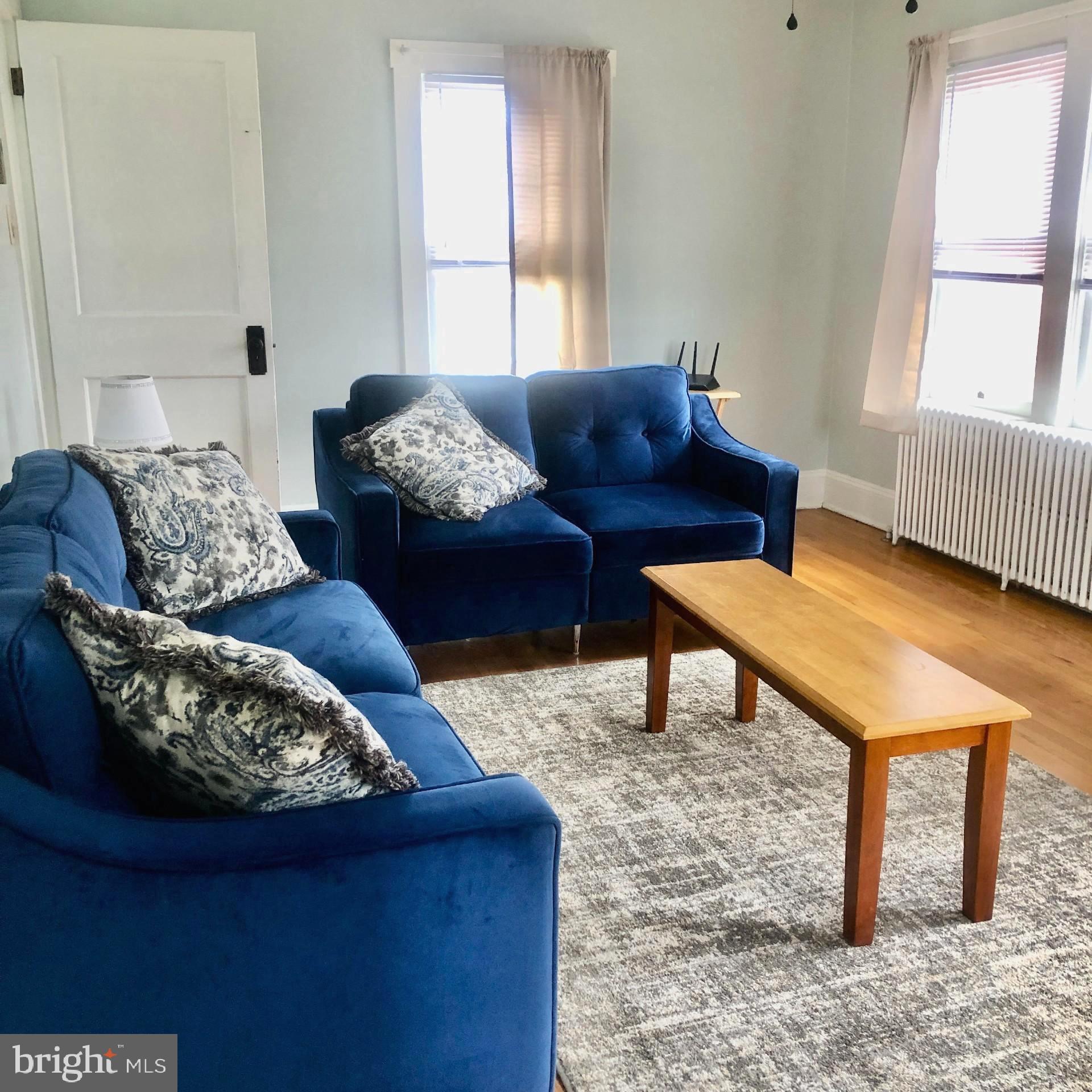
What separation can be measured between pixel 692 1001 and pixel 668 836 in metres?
0.57

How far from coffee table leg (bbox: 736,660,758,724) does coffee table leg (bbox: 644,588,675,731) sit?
8.6 inches

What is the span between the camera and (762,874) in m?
2.34

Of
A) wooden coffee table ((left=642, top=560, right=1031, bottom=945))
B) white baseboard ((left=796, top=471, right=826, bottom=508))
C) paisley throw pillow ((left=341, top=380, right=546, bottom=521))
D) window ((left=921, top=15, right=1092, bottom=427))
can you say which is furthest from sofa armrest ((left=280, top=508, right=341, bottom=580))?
white baseboard ((left=796, top=471, right=826, bottom=508))

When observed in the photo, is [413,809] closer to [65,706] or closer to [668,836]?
[65,706]

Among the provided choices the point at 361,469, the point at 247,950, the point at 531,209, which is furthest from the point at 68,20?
the point at 247,950

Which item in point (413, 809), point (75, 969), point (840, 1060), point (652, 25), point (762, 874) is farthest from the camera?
point (652, 25)

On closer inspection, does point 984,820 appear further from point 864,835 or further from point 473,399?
point 473,399

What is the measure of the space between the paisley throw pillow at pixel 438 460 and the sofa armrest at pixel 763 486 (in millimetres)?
770

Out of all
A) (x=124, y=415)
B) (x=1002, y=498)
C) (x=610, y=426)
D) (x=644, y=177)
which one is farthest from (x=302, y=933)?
(x=644, y=177)

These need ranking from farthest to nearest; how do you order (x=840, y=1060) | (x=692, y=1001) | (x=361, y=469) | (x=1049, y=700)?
1. (x=361, y=469)
2. (x=1049, y=700)
3. (x=692, y=1001)
4. (x=840, y=1060)

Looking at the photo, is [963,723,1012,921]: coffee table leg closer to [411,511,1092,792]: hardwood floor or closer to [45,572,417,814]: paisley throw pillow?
[411,511,1092,792]: hardwood floor

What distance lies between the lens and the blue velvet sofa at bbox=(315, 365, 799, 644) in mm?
3373

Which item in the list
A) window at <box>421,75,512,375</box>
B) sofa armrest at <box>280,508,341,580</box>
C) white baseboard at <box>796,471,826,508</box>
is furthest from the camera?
white baseboard at <box>796,471,826,508</box>

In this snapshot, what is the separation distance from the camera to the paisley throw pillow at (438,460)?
11.5 ft
